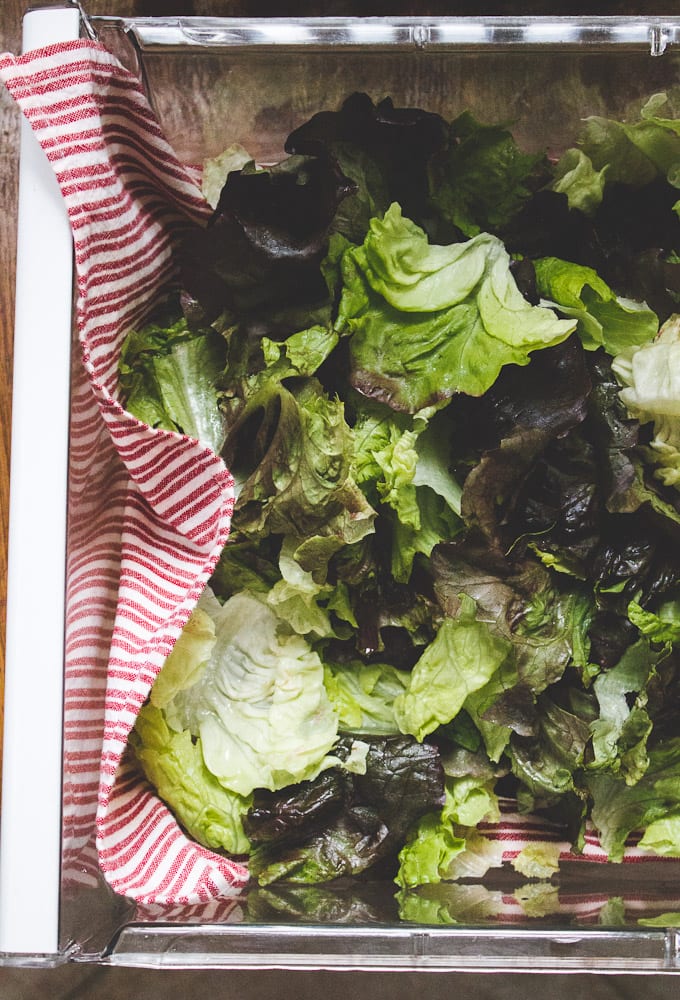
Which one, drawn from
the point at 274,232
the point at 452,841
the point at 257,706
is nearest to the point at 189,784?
the point at 257,706

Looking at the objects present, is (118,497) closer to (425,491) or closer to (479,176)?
(425,491)

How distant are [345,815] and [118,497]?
341mm

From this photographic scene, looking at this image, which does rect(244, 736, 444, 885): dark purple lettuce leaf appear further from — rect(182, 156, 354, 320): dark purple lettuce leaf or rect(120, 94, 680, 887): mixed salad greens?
rect(182, 156, 354, 320): dark purple lettuce leaf

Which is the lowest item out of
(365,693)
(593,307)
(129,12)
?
(365,693)

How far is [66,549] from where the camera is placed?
77 centimetres

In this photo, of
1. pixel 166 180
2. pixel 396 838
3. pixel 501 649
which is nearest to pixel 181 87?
pixel 166 180

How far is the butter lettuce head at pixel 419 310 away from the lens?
2.60 ft

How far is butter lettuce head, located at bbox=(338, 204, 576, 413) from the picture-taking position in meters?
0.79

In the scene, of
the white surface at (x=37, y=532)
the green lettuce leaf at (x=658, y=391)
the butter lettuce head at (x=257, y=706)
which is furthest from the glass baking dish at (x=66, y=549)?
the green lettuce leaf at (x=658, y=391)

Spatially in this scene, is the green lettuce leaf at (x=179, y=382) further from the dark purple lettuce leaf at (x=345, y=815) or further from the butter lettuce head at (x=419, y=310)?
the dark purple lettuce leaf at (x=345, y=815)

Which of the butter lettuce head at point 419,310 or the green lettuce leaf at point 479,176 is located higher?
the green lettuce leaf at point 479,176

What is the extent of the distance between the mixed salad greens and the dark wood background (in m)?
0.16

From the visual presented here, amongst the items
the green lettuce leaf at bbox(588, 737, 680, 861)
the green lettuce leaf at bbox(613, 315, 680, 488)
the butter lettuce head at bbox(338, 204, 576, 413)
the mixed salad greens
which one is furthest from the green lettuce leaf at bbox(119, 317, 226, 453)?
the green lettuce leaf at bbox(588, 737, 680, 861)

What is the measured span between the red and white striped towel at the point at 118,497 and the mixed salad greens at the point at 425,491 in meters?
0.03
